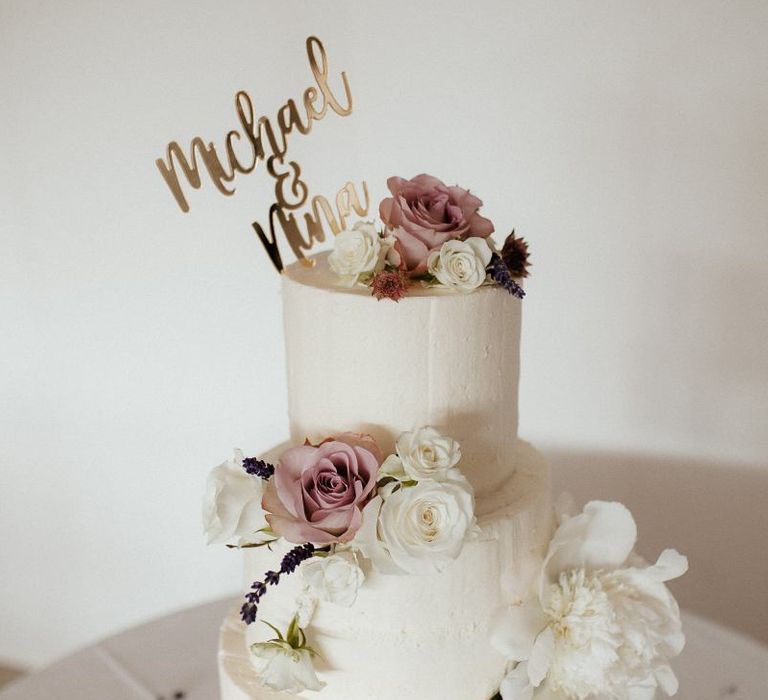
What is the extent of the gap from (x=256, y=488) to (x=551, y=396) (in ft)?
4.30

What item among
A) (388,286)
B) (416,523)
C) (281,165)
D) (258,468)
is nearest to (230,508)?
(258,468)

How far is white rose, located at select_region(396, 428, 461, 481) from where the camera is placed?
116 cm

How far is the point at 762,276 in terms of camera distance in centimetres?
218

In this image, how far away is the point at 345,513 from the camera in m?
1.16

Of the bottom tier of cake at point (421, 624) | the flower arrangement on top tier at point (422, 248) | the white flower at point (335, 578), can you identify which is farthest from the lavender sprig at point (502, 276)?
the white flower at point (335, 578)

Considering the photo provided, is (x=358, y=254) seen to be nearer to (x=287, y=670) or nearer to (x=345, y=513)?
(x=345, y=513)

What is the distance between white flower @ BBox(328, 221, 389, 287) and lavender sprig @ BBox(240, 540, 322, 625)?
16.1 inches

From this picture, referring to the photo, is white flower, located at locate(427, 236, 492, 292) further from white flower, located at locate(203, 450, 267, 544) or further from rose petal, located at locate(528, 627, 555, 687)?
rose petal, located at locate(528, 627, 555, 687)

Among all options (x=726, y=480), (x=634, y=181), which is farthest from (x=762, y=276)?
(x=726, y=480)

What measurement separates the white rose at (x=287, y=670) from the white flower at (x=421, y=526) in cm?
20

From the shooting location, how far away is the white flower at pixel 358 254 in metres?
A: 1.26

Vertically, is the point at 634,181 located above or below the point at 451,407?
above

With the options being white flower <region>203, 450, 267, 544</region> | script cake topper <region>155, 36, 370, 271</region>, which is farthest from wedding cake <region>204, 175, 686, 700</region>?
script cake topper <region>155, 36, 370, 271</region>

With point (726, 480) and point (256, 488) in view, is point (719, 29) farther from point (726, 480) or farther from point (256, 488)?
point (256, 488)
